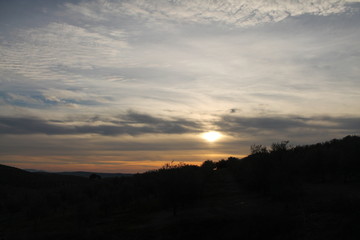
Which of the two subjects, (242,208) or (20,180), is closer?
(242,208)

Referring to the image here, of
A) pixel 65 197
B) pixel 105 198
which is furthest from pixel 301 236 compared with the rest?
pixel 65 197

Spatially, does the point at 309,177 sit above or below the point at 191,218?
above

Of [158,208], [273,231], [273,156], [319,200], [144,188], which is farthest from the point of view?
[144,188]

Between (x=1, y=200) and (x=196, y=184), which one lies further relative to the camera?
(x=1, y=200)

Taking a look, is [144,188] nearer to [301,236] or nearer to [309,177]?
[309,177]

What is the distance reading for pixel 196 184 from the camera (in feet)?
142

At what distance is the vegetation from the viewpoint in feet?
83.7

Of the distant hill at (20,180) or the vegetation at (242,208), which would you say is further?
the distant hill at (20,180)

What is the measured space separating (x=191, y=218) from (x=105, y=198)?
27.8 metres

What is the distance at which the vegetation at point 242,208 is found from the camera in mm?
25500

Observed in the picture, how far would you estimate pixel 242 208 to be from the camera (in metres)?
34.5

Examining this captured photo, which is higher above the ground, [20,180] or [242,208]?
[242,208]

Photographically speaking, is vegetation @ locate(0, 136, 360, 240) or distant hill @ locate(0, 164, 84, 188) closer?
vegetation @ locate(0, 136, 360, 240)

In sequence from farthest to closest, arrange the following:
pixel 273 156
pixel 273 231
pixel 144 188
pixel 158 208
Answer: pixel 144 188
pixel 158 208
pixel 273 156
pixel 273 231
